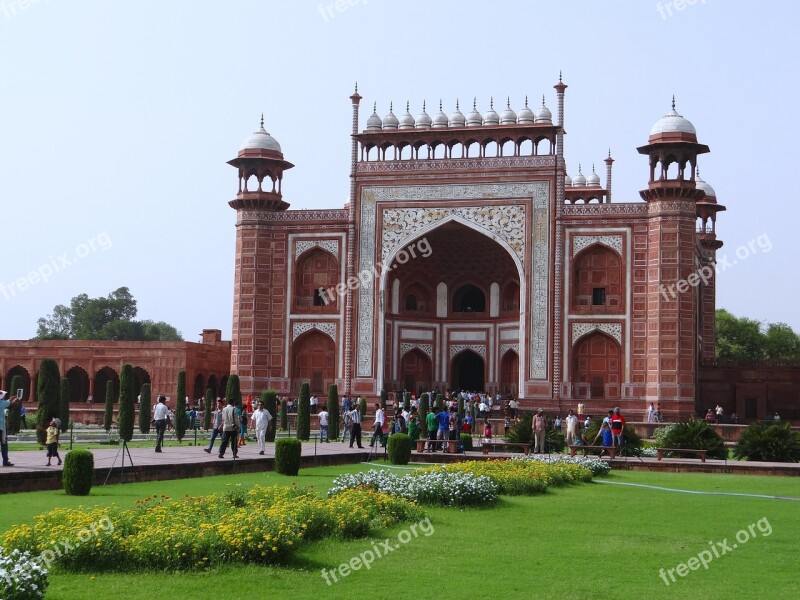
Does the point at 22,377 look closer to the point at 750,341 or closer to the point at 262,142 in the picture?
the point at 262,142

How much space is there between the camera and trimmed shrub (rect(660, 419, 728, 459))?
19.2 metres

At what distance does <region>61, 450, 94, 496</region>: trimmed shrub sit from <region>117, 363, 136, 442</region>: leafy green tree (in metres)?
7.55

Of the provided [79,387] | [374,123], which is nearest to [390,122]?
[374,123]

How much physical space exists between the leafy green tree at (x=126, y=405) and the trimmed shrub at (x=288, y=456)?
15.6ft

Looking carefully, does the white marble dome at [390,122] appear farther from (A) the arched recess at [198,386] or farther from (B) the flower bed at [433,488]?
(B) the flower bed at [433,488]

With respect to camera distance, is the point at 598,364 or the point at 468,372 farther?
the point at 468,372

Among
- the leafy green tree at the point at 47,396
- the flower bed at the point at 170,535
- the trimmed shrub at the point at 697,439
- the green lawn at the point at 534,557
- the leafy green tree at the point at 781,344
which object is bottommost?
the green lawn at the point at 534,557

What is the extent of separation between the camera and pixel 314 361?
3428 cm

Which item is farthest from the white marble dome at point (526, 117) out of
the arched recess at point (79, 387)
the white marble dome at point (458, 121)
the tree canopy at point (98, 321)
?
the tree canopy at point (98, 321)

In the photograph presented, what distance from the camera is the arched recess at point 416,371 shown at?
36.0 metres

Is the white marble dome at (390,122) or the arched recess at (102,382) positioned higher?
the white marble dome at (390,122)

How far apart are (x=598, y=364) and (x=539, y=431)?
40.3 ft

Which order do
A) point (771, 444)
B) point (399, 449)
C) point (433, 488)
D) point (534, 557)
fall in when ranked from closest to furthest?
point (534, 557), point (433, 488), point (399, 449), point (771, 444)

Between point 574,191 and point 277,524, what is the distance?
112 feet
